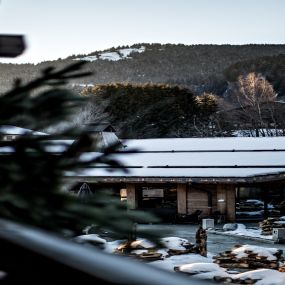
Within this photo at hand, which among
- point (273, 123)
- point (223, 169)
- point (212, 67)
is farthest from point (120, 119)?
point (212, 67)

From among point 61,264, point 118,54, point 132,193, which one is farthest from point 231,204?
point 118,54

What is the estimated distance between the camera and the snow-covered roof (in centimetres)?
2627

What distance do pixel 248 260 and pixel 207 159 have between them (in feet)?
45.2

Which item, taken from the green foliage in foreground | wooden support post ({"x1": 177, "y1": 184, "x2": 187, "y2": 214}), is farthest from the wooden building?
the green foliage in foreground

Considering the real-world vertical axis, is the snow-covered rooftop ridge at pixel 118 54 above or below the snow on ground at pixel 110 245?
above

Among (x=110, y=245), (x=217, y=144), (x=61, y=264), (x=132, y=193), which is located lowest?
(x=61, y=264)

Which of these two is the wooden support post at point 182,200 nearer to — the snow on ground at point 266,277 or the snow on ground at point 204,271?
the snow on ground at point 204,271

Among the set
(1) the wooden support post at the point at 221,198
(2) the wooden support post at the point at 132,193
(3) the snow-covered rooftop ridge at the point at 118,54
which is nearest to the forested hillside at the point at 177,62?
(3) the snow-covered rooftop ridge at the point at 118,54

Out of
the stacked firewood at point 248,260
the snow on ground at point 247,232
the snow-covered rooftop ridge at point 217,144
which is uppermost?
the snow-covered rooftop ridge at point 217,144

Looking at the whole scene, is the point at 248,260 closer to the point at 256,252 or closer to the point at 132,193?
the point at 256,252

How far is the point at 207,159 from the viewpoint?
29.1 meters

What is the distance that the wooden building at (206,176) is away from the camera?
2580 centimetres

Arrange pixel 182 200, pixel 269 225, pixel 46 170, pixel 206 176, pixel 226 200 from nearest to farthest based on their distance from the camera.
→ pixel 46 170 < pixel 269 225 < pixel 206 176 < pixel 226 200 < pixel 182 200

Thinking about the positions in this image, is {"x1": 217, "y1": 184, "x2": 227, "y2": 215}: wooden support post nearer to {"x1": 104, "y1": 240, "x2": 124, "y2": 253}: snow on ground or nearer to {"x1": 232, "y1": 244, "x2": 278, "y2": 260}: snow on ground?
{"x1": 232, "y1": 244, "x2": 278, "y2": 260}: snow on ground
